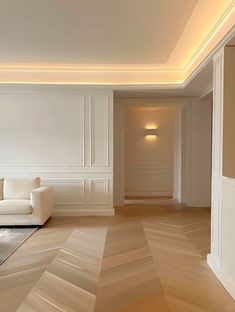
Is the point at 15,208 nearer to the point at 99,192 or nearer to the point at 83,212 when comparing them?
the point at 83,212

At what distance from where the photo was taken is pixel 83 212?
6.63 meters

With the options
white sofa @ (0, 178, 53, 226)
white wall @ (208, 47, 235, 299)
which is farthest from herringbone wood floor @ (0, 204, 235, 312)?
white sofa @ (0, 178, 53, 226)

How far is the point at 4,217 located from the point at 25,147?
5.41 ft

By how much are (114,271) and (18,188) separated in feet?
10.2

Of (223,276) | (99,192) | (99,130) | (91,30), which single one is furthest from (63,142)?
(223,276)

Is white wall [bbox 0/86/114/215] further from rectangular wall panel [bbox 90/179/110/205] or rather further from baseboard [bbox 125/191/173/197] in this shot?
baseboard [bbox 125/191/173/197]

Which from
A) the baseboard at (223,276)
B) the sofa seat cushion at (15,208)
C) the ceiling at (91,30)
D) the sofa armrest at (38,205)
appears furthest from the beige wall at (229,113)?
the sofa seat cushion at (15,208)

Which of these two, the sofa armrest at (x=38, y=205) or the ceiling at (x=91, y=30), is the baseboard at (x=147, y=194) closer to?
the sofa armrest at (x=38, y=205)

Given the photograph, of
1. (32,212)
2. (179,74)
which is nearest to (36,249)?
(32,212)

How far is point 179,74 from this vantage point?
20.9 ft

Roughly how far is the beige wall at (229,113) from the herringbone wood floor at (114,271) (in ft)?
3.97

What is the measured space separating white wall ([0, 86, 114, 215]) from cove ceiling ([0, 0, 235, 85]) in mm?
424

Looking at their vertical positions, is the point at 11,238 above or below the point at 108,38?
below

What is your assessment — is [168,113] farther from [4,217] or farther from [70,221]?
[4,217]
